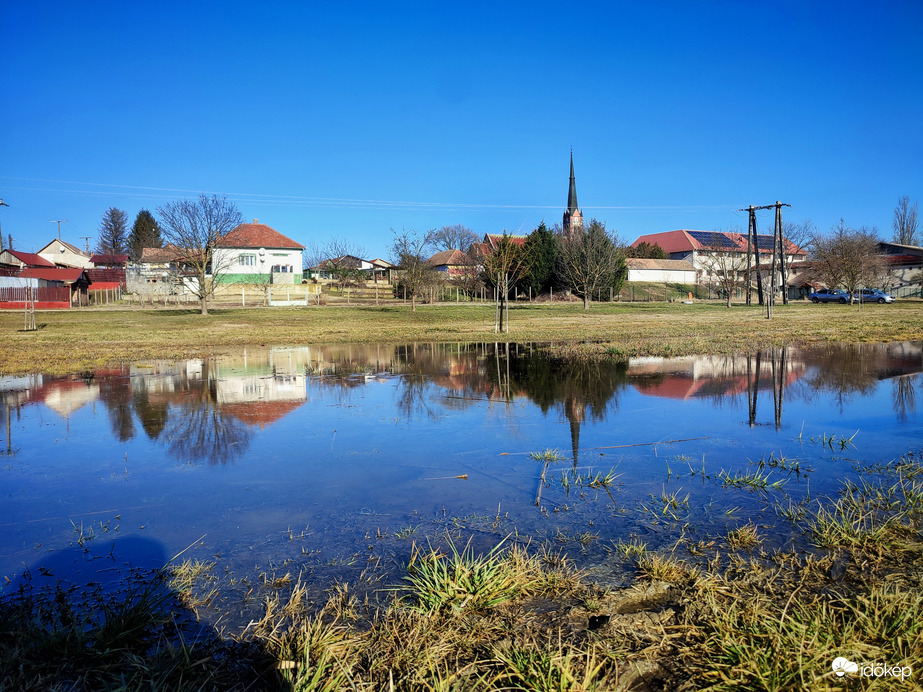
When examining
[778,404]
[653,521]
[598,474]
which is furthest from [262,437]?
[778,404]

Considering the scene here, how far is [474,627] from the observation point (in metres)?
3.07

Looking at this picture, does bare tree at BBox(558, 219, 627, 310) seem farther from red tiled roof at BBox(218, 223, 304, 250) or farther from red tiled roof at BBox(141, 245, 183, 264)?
red tiled roof at BBox(141, 245, 183, 264)

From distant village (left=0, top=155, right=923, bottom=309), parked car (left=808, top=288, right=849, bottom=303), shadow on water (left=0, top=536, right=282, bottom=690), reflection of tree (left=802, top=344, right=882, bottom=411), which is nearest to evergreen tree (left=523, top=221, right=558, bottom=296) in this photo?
distant village (left=0, top=155, right=923, bottom=309)

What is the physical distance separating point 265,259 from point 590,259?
117ft

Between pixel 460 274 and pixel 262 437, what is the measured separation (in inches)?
2663

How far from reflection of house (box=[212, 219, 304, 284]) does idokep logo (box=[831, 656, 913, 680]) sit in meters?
64.8

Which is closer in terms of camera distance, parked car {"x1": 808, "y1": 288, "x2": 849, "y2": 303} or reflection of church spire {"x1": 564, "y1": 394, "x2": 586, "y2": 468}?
reflection of church spire {"x1": 564, "y1": 394, "x2": 586, "y2": 468}

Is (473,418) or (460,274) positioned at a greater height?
(460,274)

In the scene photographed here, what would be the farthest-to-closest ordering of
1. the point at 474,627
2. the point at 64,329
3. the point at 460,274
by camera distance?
1. the point at 460,274
2. the point at 64,329
3. the point at 474,627

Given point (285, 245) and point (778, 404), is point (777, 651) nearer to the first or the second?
point (778, 404)

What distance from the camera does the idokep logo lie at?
8.45 ft

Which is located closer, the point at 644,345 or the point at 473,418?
the point at 473,418

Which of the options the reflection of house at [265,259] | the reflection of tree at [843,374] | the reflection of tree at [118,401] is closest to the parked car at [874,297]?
the reflection of tree at [843,374]

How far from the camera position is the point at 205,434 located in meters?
7.78
